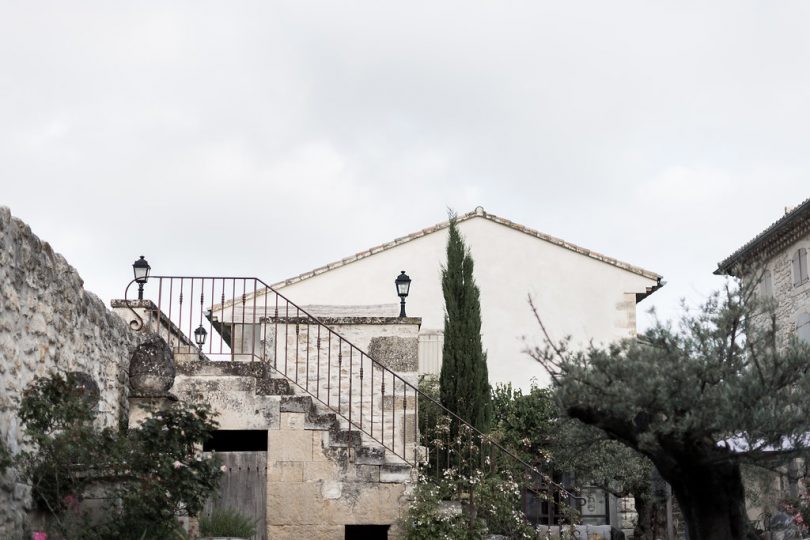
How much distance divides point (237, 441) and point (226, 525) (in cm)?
164

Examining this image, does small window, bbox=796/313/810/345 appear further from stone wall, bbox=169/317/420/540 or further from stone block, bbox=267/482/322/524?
stone block, bbox=267/482/322/524

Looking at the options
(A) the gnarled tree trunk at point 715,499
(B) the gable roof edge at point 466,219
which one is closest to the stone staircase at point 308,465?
(A) the gnarled tree trunk at point 715,499

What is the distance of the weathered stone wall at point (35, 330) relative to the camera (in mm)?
6750

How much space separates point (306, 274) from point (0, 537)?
1361 centimetres

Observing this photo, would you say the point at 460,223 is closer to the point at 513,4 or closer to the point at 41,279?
→ the point at 513,4

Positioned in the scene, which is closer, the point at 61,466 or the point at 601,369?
the point at 601,369

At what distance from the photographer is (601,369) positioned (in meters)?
6.16

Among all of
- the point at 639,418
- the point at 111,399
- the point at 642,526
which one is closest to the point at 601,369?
the point at 639,418

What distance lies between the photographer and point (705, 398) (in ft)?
19.7

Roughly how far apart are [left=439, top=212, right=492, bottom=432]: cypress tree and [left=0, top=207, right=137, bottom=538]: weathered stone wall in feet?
17.2

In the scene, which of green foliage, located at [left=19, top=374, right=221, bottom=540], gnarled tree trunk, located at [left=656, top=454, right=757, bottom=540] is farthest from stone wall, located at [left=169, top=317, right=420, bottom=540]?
gnarled tree trunk, located at [left=656, top=454, right=757, bottom=540]

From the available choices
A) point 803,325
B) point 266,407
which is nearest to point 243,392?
point 266,407

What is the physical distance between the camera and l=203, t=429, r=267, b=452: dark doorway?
10812 mm

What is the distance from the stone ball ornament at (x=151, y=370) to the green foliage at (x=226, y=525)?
1.57 m
